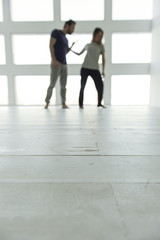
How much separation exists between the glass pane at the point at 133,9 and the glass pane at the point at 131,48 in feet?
1.21

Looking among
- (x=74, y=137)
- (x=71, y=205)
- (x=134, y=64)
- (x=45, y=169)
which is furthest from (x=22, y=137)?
(x=134, y=64)

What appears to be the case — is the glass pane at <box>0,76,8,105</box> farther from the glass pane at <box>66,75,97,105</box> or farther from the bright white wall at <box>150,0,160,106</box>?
the bright white wall at <box>150,0,160,106</box>

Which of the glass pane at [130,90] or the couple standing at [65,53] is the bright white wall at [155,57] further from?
the couple standing at [65,53]

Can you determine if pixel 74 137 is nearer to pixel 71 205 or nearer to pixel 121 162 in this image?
pixel 121 162

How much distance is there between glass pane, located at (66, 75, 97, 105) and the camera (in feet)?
15.1

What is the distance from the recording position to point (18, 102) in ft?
15.6

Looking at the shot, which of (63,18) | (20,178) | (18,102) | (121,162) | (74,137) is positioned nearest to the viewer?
(20,178)

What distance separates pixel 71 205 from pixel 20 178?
176mm

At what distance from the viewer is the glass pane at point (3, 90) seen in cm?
460

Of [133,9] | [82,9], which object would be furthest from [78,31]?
[133,9]

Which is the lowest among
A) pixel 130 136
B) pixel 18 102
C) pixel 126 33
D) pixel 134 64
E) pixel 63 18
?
pixel 18 102

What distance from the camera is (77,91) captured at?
15.2ft

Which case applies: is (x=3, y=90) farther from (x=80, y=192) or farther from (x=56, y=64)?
(x=80, y=192)

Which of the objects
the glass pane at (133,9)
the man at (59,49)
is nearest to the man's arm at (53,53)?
the man at (59,49)
